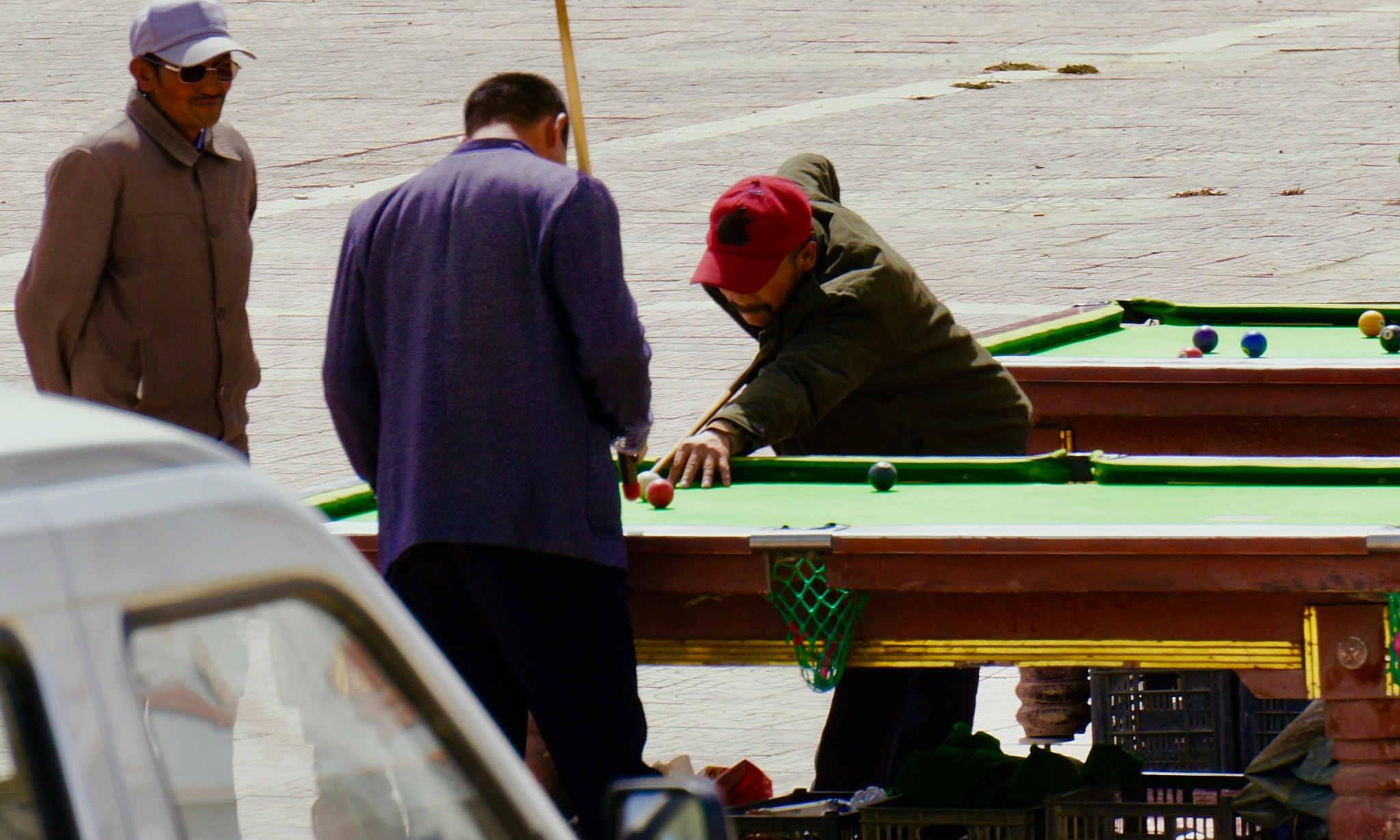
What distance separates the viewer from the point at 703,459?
464 cm

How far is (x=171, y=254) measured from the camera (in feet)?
15.4

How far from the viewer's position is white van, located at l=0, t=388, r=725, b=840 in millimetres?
1401

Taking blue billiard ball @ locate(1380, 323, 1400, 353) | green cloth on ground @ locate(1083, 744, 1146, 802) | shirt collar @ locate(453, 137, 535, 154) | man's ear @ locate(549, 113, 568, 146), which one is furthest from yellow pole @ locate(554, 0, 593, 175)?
blue billiard ball @ locate(1380, 323, 1400, 353)

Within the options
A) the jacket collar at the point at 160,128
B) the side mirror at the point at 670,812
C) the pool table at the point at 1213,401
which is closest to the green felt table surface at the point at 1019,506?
the jacket collar at the point at 160,128

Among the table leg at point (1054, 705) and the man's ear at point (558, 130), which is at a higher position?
the man's ear at point (558, 130)

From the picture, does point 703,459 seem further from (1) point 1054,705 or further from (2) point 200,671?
(2) point 200,671

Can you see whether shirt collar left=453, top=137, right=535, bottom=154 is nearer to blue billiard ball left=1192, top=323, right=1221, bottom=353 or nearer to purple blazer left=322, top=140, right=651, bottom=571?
purple blazer left=322, top=140, right=651, bottom=571

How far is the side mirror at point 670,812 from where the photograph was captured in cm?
199

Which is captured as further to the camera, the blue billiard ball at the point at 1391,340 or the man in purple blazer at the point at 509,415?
the blue billiard ball at the point at 1391,340

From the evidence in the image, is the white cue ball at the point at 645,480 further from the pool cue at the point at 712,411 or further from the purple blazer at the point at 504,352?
the purple blazer at the point at 504,352

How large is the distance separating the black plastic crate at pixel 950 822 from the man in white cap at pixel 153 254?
67.7 inches

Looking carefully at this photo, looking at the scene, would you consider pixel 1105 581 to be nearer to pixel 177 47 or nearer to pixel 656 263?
pixel 177 47

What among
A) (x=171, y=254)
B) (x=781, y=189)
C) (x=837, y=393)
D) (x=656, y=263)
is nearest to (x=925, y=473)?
(x=837, y=393)

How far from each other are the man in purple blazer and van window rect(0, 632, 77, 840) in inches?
91.0
